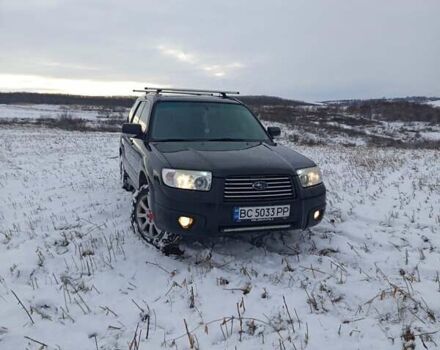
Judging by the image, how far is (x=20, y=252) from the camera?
5.16 m

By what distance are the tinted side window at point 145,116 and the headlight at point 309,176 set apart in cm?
241

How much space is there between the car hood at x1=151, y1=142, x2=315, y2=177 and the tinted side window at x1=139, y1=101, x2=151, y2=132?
787 millimetres

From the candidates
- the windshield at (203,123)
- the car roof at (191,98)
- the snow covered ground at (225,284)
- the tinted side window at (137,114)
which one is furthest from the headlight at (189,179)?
the tinted side window at (137,114)

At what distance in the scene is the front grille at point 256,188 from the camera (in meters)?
4.55

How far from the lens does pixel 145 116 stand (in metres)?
6.61

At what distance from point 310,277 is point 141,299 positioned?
168 centimetres

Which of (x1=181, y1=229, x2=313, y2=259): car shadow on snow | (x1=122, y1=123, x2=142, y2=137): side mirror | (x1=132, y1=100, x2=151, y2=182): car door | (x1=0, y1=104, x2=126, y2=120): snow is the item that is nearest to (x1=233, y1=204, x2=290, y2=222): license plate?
(x1=181, y1=229, x2=313, y2=259): car shadow on snow

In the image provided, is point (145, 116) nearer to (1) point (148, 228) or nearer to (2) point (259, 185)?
(1) point (148, 228)

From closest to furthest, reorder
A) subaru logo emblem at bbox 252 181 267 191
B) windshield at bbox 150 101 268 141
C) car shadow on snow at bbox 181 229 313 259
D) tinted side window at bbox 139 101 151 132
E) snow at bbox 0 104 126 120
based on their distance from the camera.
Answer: subaru logo emblem at bbox 252 181 267 191, car shadow on snow at bbox 181 229 313 259, windshield at bbox 150 101 268 141, tinted side window at bbox 139 101 151 132, snow at bbox 0 104 126 120

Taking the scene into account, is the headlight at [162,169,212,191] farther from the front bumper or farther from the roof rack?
the roof rack

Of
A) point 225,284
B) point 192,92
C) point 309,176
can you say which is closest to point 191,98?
point 192,92

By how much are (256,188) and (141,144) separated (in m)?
2.11

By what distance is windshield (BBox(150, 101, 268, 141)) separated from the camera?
5.95 meters

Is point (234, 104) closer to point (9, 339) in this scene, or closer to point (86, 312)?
point (86, 312)
